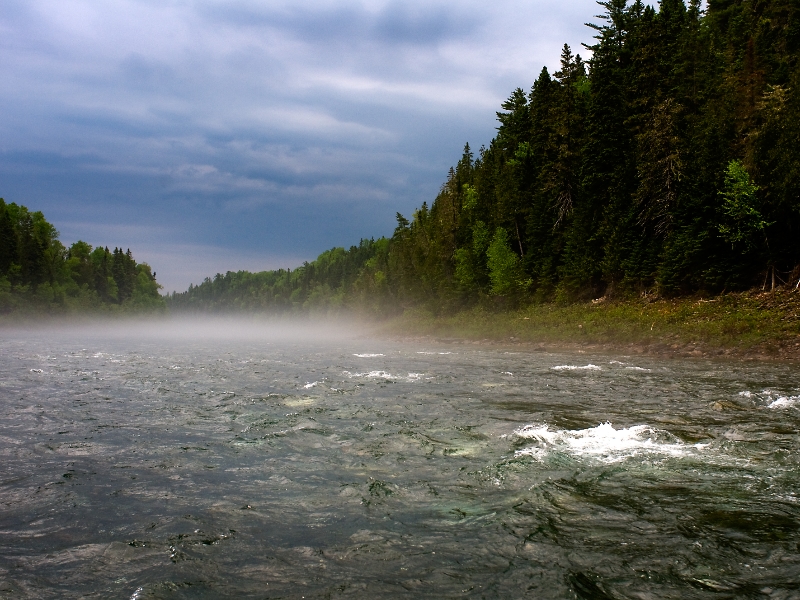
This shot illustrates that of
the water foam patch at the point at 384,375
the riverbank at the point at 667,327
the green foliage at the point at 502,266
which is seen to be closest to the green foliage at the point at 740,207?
the riverbank at the point at 667,327

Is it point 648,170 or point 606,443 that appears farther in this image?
point 648,170

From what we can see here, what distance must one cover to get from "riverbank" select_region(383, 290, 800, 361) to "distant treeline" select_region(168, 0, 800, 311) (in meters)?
2.47

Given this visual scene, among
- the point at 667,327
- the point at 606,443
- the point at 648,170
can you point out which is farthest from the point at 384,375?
the point at 648,170

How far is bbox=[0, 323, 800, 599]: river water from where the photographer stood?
5176 millimetres

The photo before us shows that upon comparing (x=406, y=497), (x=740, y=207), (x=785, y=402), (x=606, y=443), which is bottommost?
(x=406, y=497)

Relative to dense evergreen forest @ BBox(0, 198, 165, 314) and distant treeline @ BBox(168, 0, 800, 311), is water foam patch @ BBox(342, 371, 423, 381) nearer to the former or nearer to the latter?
distant treeline @ BBox(168, 0, 800, 311)

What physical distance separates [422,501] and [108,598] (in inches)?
155

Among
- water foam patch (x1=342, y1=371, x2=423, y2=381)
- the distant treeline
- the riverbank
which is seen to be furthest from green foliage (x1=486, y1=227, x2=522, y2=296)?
water foam patch (x1=342, y1=371, x2=423, y2=381)

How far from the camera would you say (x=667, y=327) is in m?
32.7

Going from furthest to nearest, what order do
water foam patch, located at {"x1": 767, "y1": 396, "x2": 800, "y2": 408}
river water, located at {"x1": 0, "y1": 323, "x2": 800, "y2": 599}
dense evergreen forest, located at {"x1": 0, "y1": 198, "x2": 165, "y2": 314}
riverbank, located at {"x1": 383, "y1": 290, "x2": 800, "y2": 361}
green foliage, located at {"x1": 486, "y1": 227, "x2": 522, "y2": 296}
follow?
dense evergreen forest, located at {"x1": 0, "y1": 198, "x2": 165, "y2": 314}
green foliage, located at {"x1": 486, "y1": 227, "x2": 522, "y2": 296}
riverbank, located at {"x1": 383, "y1": 290, "x2": 800, "y2": 361}
water foam patch, located at {"x1": 767, "y1": 396, "x2": 800, "y2": 408}
river water, located at {"x1": 0, "y1": 323, "x2": 800, "y2": 599}

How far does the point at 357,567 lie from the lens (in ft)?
17.9

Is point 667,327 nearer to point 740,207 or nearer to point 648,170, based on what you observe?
point 740,207

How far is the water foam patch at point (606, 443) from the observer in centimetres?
924

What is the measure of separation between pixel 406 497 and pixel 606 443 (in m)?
4.61
